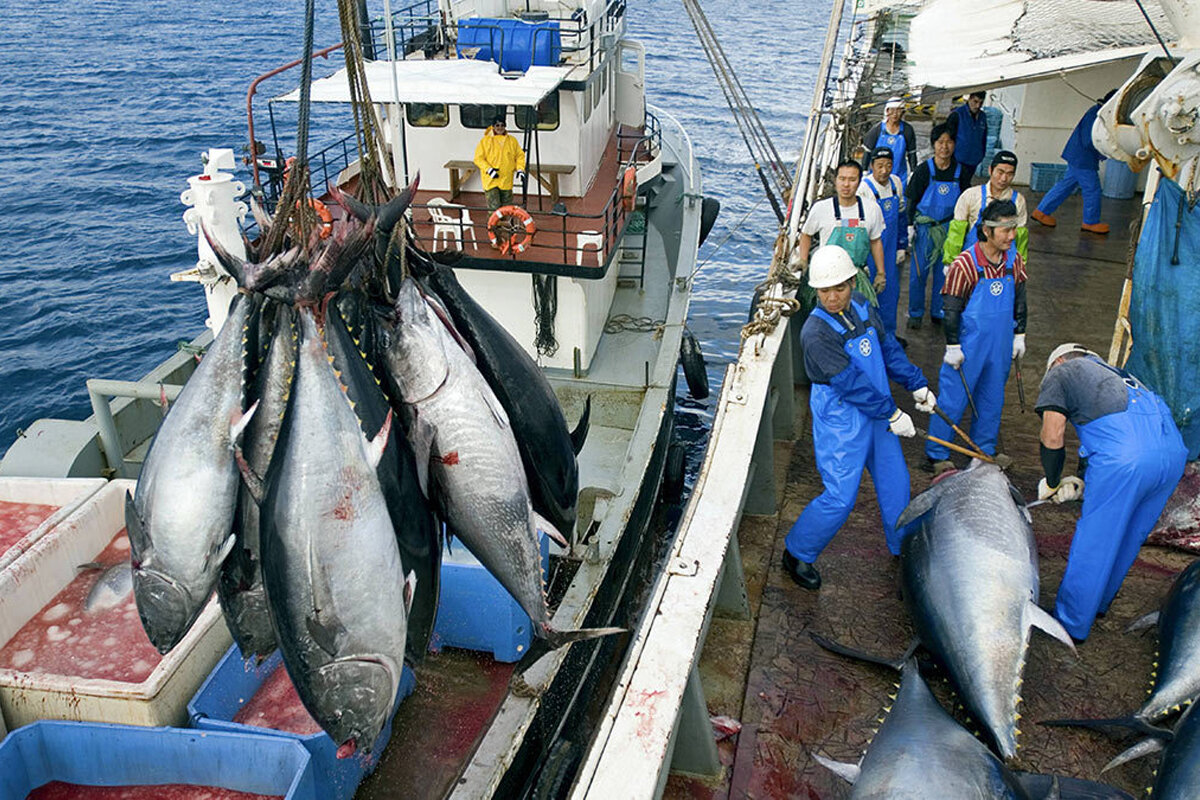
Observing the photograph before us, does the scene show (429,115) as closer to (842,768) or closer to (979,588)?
(979,588)

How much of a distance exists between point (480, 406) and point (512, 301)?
7.12 metres

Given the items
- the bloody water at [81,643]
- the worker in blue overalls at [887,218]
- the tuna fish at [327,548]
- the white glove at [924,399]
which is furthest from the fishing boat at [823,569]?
the bloody water at [81,643]

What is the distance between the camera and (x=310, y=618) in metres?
2.24

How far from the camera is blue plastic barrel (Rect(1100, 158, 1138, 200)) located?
11.0 meters

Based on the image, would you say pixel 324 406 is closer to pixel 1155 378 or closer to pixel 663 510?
pixel 1155 378

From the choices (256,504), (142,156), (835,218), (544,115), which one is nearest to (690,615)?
(256,504)

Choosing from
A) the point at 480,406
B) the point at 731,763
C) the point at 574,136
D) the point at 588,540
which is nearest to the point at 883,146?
the point at 574,136

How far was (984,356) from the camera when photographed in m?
5.66

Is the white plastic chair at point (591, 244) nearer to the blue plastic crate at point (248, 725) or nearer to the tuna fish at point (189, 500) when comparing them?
the blue plastic crate at point (248, 725)

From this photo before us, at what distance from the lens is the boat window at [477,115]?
9.63 metres

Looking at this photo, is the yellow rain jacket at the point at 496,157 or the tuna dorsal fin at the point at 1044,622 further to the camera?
the yellow rain jacket at the point at 496,157

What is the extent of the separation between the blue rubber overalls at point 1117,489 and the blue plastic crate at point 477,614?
9.50 ft

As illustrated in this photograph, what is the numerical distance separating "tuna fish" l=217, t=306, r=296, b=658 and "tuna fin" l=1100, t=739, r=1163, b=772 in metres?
3.16

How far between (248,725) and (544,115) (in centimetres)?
696
